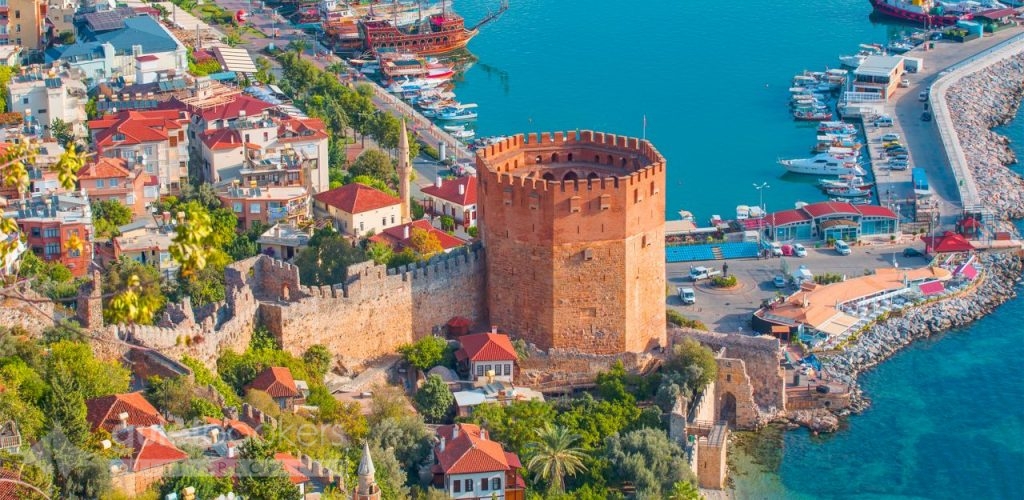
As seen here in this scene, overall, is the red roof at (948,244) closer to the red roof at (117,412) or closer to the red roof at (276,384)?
the red roof at (276,384)

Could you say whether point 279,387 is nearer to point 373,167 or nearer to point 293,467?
point 293,467

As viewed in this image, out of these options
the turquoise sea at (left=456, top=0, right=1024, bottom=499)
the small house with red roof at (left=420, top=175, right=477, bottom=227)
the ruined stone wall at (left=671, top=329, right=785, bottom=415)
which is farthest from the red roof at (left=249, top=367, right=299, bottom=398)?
the small house with red roof at (left=420, top=175, right=477, bottom=227)

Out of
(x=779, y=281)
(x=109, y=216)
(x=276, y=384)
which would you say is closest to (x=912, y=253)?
(x=779, y=281)

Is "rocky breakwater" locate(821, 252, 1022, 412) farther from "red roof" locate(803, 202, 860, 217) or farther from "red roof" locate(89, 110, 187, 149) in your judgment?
"red roof" locate(89, 110, 187, 149)

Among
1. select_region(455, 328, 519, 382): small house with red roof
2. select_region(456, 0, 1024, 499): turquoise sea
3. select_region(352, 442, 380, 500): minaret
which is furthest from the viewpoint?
select_region(456, 0, 1024, 499): turquoise sea

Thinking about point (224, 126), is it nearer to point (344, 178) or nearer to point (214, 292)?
point (344, 178)
